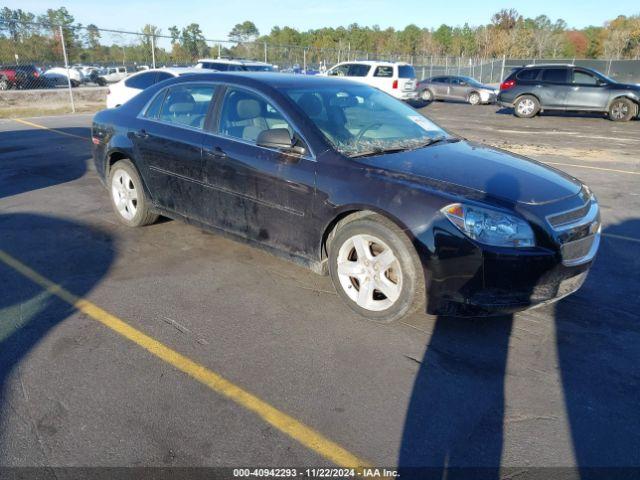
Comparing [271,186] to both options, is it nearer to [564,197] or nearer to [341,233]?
[341,233]

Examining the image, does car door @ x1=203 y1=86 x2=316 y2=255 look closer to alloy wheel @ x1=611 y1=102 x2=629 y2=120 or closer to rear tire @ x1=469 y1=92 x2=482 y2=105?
alloy wheel @ x1=611 y1=102 x2=629 y2=120

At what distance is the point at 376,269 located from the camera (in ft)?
11.5

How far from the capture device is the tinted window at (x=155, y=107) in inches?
196

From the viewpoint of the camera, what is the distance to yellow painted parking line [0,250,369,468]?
2410 mm

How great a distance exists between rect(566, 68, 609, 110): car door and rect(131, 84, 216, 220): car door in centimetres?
1616

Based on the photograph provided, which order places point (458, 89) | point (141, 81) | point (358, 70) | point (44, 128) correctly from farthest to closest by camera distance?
point (458, 89), point (358, 70), point (44, 128), point (141, 81)

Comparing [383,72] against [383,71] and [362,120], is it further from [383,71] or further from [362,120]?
[362,120]

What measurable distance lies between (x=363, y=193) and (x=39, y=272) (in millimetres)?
2909

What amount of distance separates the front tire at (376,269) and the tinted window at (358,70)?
60.0ft

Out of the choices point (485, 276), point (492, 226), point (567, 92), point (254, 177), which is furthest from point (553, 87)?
point (485, 276)

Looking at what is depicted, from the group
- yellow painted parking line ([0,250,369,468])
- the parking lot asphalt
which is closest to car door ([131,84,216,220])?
the parking lot asphalt

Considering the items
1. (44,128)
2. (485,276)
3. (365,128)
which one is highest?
(365,128)

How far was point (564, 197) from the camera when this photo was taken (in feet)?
11.4

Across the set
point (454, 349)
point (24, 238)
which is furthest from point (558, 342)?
point (24, 238)
